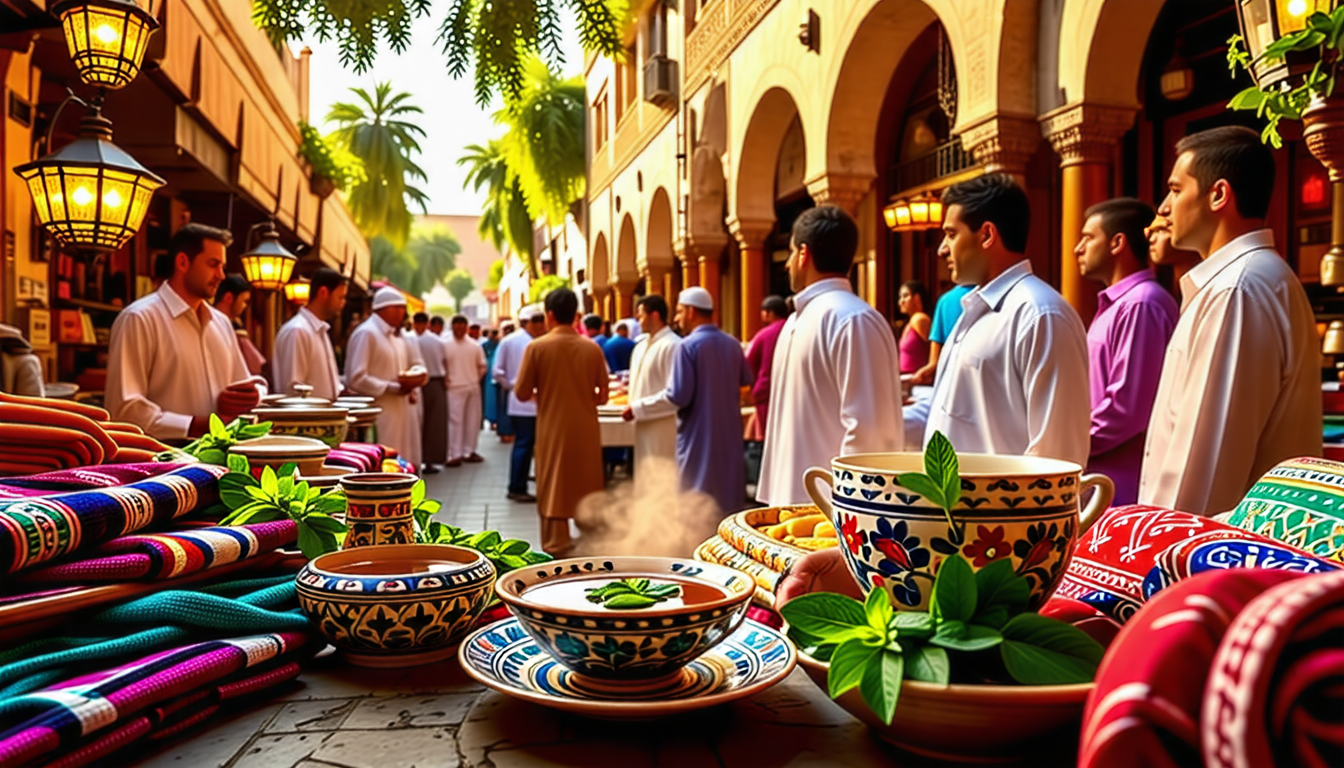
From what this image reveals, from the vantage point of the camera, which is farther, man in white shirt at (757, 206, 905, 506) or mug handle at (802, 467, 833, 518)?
man in white shirt at (757, 206, 905, 506)

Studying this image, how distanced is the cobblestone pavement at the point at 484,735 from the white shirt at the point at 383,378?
7.62m

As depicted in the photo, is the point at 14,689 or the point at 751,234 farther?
the point at 751,234

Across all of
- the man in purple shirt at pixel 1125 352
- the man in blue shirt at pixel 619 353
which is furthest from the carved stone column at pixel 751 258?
the man in purple shirt at pixel 1125 352

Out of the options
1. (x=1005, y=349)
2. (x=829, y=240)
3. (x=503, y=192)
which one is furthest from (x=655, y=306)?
(x=503, y=192)

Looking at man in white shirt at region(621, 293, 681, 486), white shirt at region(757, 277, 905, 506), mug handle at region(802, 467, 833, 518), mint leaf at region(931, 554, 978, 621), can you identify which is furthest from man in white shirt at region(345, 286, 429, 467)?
mint leaf at region(931, 554, 978, 621)

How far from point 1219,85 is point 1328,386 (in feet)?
12.5

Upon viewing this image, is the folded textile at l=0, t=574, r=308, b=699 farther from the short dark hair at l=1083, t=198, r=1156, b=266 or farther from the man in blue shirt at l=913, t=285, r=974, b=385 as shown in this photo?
the man in blue shirt at l=913, t=285, r=974, b=385

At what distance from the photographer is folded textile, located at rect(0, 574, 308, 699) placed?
1062mm

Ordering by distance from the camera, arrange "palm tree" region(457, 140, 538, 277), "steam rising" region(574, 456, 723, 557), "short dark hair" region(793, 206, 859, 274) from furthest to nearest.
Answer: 1. "palm tree" region(457, 140, 538, 277)
2. "steam rising" region(574, 456, 723, 557)
3. "short dark hair" region(793, 206, 859, 274)

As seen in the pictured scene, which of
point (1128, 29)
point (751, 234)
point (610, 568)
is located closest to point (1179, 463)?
point (610, 568)

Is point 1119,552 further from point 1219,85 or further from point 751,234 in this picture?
point 751,234

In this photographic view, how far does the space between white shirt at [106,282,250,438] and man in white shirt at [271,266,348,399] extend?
109 inches

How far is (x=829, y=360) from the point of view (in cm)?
414

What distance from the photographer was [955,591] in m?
0.96
